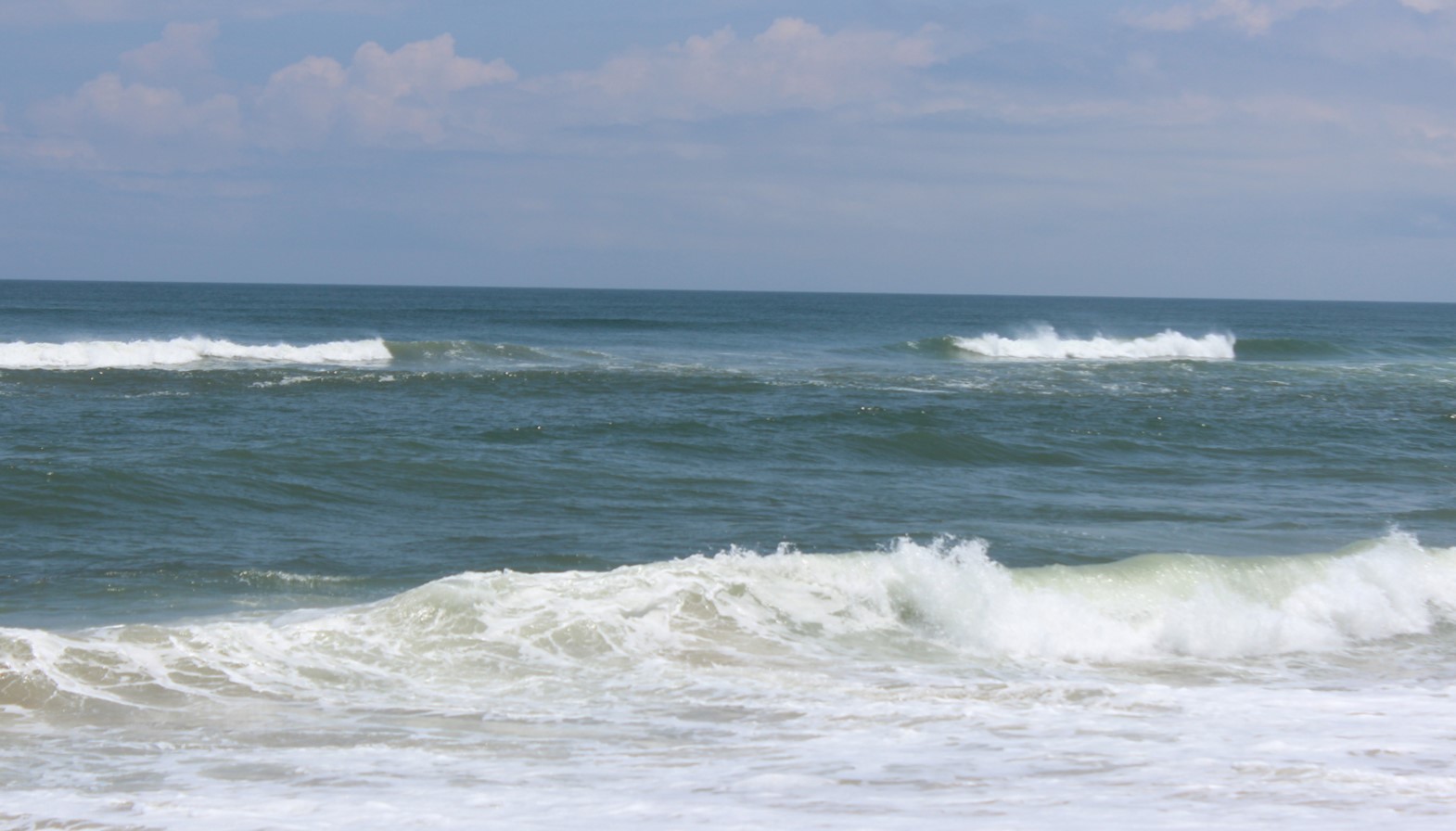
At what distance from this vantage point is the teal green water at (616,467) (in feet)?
37.2

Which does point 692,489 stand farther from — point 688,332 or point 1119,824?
point 688,332

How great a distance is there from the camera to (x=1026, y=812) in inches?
217

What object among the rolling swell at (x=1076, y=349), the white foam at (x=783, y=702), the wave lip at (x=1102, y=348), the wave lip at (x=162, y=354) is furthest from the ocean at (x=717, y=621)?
the wave lip at (x=1102, y=348)

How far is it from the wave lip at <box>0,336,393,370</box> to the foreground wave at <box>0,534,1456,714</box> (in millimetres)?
22987

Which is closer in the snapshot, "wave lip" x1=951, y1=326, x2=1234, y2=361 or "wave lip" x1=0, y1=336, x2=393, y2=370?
"wave lip" x1=0, y1=336, x2=393, y2=370

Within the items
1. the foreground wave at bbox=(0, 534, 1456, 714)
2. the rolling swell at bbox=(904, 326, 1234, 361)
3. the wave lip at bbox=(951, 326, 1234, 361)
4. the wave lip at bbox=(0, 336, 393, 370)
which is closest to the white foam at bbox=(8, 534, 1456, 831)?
the foreground wave at bbox=(0, 534, 1456, 714)

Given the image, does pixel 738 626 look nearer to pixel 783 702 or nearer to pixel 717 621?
pixel 717 621

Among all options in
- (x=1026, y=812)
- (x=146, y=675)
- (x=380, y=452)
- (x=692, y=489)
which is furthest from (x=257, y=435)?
(x=1026, y=812)

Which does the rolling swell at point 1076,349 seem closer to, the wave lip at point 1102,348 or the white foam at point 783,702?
the wave lip at point 1102,348

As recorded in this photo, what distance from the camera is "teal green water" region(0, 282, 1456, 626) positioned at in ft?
37.2

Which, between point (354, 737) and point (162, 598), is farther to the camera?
point (162, 598)

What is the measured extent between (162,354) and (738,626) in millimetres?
27589

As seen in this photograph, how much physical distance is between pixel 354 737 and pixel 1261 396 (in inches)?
970

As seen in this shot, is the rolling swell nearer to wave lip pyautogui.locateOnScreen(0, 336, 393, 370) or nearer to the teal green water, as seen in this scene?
the teal green water
